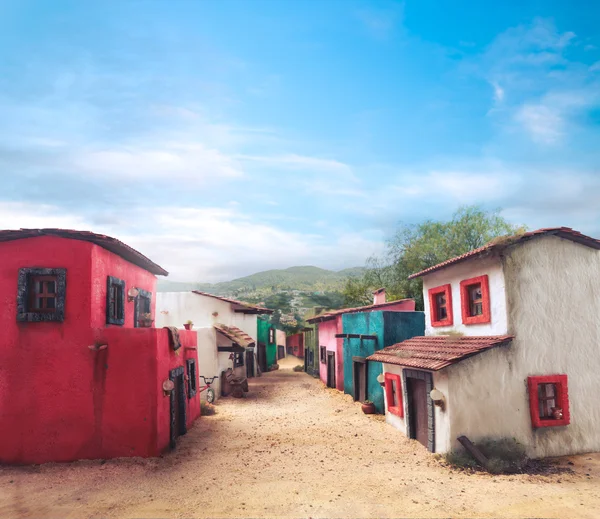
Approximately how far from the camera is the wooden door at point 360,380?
19812mm

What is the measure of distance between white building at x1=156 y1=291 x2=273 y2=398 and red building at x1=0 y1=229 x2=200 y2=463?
31.0 feet

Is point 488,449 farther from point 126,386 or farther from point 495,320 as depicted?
point 126,386

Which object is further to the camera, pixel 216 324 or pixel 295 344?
pixel 295 344

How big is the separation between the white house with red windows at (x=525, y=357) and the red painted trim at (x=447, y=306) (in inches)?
47.5

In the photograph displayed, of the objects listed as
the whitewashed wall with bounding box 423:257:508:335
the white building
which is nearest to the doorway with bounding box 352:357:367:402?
the whitewashed wall with bounding box 423:257:508:335

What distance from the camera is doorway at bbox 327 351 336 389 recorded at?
84.1 ft

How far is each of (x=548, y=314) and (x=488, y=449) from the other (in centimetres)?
409

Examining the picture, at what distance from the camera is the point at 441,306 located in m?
15.6

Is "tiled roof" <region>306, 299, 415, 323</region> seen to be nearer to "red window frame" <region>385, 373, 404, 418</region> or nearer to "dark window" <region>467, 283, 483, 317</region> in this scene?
"red window frame" <region>385, 373, 404, 418</region>

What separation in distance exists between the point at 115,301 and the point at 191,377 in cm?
460

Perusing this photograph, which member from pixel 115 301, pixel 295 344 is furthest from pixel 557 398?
pixel 295 344

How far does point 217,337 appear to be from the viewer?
72.1 feet

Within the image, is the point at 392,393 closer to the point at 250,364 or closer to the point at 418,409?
the point at 418,409

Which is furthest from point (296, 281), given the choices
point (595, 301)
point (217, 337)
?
point (595, 301)
